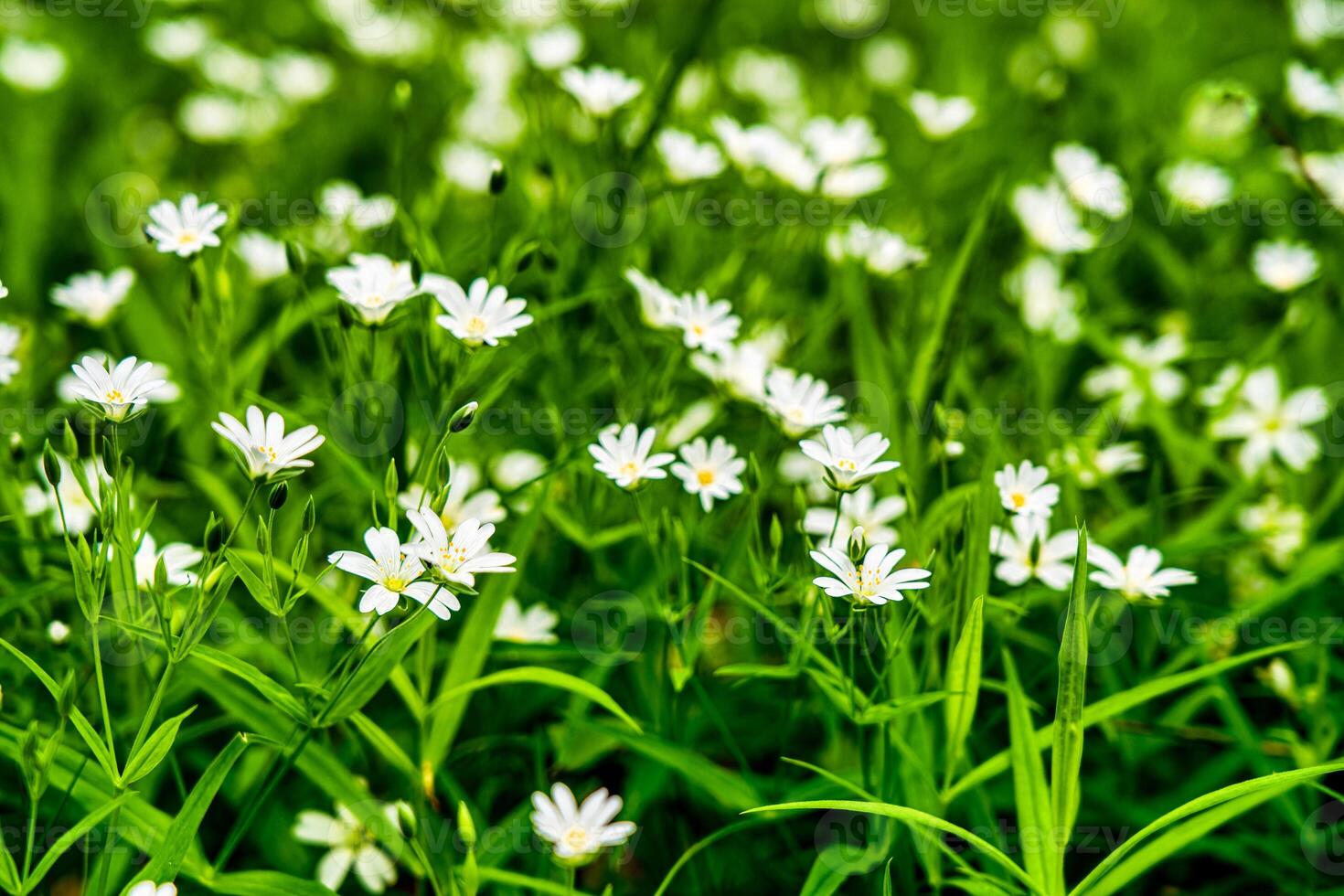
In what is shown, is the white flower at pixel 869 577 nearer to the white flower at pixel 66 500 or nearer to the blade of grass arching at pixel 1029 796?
the blade of grass arching at pixel 1029 796

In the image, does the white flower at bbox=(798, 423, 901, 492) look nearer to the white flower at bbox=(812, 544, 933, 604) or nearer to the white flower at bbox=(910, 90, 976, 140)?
the white flower at bbox=(812, 544, 933, 604)

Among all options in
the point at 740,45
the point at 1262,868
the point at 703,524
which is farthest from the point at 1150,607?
the point at 740,45

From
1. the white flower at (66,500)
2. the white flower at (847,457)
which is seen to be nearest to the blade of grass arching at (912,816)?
the white flower at (847,457)

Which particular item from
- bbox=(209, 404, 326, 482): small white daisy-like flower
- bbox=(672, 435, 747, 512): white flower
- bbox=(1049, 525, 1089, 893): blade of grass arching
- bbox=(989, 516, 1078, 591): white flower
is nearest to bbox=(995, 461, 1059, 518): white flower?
bbox=(989, 516, 1078, 591): white flower

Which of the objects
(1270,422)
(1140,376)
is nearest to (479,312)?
(1140,376)

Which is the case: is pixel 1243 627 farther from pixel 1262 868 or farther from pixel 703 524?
pixel 703 524

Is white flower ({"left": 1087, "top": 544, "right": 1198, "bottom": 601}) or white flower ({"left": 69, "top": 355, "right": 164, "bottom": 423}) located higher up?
white flower ({"left": 69, "top": 355, "right": 164, "bottom": 423})
